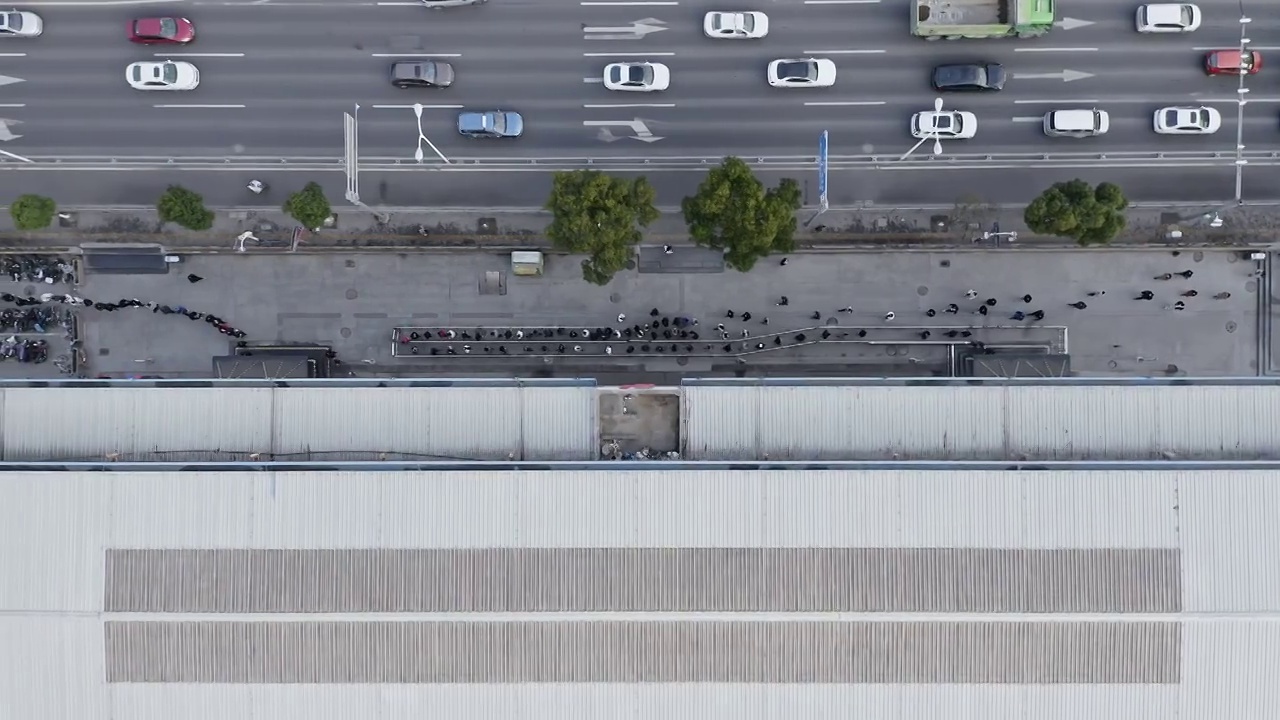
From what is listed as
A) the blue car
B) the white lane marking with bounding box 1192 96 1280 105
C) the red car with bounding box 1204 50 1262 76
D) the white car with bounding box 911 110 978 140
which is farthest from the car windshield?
the red car with bounding box 1204 50 1262 76

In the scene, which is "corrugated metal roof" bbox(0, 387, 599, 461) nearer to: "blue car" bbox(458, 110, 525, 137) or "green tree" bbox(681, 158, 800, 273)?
"green tree" bbox(681, 158, 800, 273)

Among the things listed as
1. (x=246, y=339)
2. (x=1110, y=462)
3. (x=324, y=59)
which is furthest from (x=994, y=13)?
(x=246, y=339)

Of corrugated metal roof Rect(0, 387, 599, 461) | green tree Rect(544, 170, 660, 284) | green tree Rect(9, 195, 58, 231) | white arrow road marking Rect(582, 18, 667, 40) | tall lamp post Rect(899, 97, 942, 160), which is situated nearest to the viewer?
corrugated metal roof Rect(0, 387, 599, 461)

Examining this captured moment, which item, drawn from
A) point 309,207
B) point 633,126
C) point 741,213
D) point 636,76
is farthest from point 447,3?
point 741,213

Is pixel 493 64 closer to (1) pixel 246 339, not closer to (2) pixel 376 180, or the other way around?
(2) pixel 376 180

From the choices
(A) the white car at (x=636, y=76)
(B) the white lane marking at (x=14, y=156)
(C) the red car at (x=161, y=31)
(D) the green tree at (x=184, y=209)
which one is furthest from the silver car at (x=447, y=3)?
(B) the white lane marking at (x=14, y=156)
